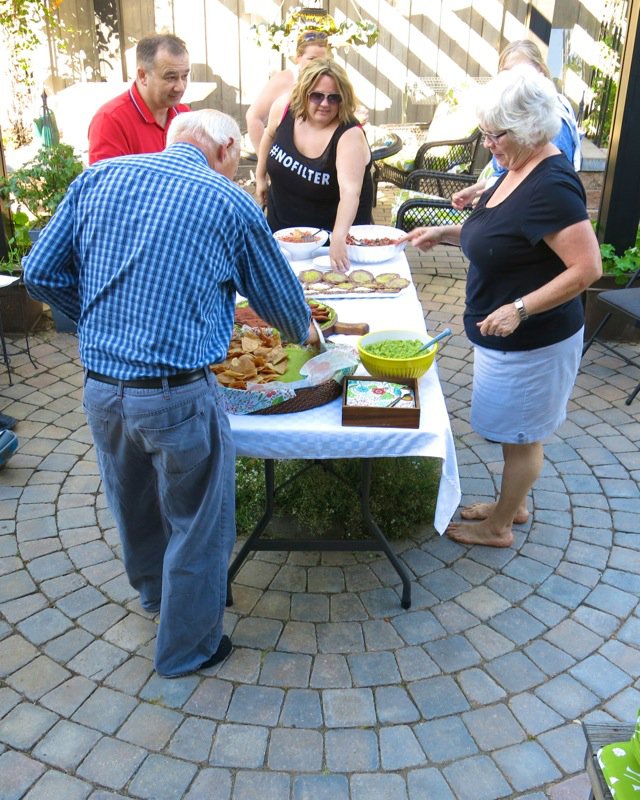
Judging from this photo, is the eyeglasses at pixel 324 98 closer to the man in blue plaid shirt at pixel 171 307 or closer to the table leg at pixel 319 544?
the man in blue plaid shirt at pixel 171 307

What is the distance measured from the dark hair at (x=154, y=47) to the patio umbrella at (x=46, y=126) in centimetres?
541

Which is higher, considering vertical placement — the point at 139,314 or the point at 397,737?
the point at 139,314

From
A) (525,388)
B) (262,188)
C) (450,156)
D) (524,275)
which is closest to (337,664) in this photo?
(525,388)

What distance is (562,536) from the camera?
3.39 m

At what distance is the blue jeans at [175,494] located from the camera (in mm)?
2217

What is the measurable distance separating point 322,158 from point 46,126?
19.9ft

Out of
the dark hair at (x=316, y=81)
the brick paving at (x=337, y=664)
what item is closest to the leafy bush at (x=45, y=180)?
the dark hair at (x=316, y=81)

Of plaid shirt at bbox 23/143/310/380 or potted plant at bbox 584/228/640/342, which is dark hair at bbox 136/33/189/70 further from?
potted plant at bbox 584/228/640/342

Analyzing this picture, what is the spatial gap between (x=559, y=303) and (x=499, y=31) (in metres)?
8.39

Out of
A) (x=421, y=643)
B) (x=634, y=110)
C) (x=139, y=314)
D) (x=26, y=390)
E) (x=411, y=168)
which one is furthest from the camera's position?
(x=411, y=168)

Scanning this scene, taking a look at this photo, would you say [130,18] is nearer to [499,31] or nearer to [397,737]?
[499,31]

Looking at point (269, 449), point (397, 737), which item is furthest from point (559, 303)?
point (397, 737)

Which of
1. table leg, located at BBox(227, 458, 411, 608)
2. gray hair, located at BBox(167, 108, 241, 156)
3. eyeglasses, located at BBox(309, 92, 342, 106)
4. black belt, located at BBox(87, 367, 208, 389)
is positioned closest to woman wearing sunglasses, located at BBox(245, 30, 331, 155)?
eyeglasses, located at BBox(309, 92, 342, 106)

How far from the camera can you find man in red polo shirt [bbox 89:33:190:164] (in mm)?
3691
